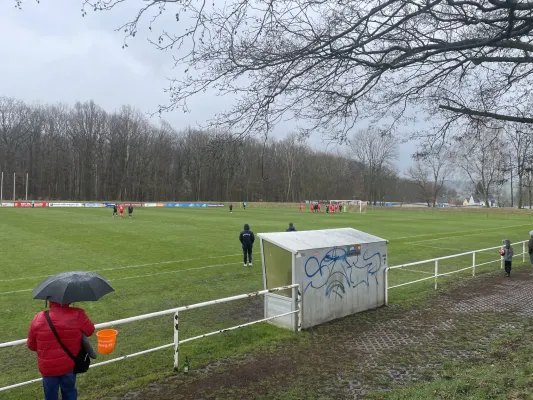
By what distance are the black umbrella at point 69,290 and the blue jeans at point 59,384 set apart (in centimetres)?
82

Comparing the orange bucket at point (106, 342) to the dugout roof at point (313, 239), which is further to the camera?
the dugout roof at point (313, 239)

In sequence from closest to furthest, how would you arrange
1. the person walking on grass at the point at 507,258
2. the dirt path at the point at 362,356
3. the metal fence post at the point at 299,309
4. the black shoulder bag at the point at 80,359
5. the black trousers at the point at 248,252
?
the black shoulder bag at the point at 80,359, the dirt path at the point at 362,356, the metal fence post at the point at 299,309, the person walking on grass at the point at 507,258, the black trousers at the point at 248,252

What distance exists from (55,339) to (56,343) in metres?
0.04

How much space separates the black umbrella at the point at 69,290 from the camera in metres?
4.10

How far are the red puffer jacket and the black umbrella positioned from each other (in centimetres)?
19

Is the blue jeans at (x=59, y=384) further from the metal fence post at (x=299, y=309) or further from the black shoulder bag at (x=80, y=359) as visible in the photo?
the metal fence post at (x=299, y=309)

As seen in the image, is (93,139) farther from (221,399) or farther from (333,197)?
(221,399)

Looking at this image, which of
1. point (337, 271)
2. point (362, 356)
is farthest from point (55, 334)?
point (337, 271)

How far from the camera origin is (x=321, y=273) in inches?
328

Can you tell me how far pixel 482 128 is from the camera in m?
10.9

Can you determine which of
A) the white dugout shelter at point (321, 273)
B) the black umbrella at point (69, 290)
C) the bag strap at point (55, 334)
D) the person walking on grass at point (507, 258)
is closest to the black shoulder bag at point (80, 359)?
the bag strap at point (55, 334)

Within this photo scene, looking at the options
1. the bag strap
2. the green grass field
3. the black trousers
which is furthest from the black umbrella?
the black trousers

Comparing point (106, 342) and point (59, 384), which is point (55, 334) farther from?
point (106, 342)

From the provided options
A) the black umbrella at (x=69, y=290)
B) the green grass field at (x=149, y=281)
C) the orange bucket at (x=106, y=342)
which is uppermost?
the black umbrella at (x=69, y=290)
